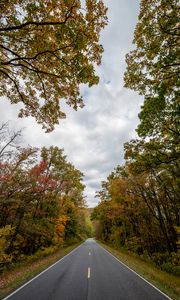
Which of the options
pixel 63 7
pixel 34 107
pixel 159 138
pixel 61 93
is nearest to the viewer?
pixel 63 7

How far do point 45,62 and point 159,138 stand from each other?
665cm

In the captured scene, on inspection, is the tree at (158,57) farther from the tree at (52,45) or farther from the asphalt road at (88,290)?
the asphalt road at (88,290)

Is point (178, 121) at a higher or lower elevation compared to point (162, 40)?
lower

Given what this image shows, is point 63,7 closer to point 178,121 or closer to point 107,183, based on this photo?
point 178,121

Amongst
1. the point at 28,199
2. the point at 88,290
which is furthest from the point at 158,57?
the point at 28,199

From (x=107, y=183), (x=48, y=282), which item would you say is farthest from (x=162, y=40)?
(x=107, y=183)

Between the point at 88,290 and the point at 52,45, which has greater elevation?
the point at 52,45

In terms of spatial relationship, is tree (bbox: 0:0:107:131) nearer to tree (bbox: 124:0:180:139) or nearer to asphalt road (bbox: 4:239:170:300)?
tree (bbox: 124:0:180:139)

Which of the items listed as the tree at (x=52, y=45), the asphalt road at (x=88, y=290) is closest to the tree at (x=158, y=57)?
the tree at (x=52, y=45)

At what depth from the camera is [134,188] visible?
754 inches

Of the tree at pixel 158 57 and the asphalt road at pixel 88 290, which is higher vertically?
the tree at pixel 158 57

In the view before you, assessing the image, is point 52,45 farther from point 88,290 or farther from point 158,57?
point 88,290

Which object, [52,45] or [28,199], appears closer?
[52,45]

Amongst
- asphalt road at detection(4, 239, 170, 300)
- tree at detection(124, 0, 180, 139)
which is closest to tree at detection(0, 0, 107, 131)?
tree at detection(124, 0, 180, 139)
